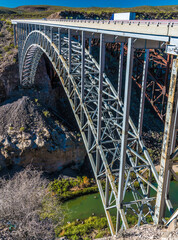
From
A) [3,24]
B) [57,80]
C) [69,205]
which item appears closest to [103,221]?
[69,205]

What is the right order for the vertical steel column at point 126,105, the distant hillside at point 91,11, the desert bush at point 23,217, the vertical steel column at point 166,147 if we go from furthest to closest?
the distant hillside at point 91,11 → the desert bush at point 23,217 → the vertical steel column at point 126,105 → the vertical steel column at point 166,147

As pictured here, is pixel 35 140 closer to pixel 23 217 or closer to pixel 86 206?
pixel 86 206

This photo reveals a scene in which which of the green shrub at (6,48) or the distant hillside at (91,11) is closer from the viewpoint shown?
the green shrub at (6,48)

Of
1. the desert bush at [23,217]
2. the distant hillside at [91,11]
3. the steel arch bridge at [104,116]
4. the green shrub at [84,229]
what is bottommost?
the green shrub at [84,229]

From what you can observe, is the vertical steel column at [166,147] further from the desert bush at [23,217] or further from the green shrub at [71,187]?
the green shrub at [71,187]

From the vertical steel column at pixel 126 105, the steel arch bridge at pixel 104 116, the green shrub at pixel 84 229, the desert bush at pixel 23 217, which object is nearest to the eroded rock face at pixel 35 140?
the steel arch bridge at pixel 104 116

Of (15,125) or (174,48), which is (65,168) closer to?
(15,125)
